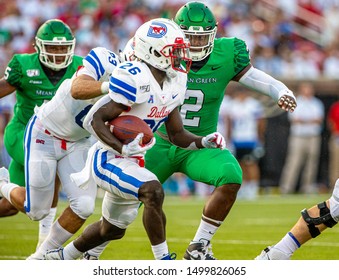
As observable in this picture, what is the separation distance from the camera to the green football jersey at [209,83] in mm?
6355

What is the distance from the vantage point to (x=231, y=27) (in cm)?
1516

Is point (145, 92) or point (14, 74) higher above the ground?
point (145, 92)

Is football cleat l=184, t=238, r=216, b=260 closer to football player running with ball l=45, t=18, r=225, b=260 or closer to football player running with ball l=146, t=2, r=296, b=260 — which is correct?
football player running with ball l=146, t=2, r=296, b=260

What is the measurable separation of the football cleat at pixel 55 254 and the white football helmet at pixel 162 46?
4.72 feet

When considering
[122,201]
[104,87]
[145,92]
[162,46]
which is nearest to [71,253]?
[122,201]

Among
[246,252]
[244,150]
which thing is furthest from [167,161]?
[244,150]

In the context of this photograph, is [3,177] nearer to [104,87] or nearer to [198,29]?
[104,87]

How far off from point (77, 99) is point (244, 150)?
8.10 meters

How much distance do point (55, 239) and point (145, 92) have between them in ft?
4.67

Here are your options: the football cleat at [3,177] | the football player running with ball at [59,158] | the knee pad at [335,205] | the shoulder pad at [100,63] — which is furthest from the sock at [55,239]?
the knee pad at [335,205]

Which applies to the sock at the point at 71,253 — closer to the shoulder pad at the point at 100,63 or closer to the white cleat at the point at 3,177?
the shoulder pad at the point at 100,63

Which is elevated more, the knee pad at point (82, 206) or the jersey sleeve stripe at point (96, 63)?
the jersey sleeve stripe at point (96, 63)

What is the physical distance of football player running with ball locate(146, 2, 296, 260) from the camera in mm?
6008

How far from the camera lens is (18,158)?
7102 millimetres
